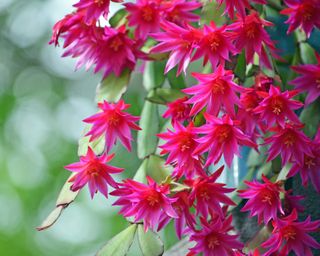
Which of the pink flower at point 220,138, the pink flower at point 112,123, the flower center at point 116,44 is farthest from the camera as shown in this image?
the flower center at point 116,44

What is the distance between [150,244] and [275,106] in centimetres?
23

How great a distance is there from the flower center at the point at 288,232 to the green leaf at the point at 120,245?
198mm

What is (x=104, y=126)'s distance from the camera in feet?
3.30

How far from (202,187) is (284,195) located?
Answer: 12 cm

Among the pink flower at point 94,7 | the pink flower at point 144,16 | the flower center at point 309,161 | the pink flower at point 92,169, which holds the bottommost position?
the flower center at point 309,161

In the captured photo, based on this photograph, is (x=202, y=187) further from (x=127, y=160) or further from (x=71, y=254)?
(x=71, y=254)

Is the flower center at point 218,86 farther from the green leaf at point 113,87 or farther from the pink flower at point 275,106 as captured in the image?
the green leaf at point 113,87

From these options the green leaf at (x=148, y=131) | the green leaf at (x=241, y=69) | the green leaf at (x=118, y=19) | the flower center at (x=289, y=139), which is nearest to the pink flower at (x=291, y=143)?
the flower center at (x=289, y=139)

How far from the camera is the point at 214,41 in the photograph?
0.94 m

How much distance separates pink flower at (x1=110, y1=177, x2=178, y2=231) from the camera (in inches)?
36.1

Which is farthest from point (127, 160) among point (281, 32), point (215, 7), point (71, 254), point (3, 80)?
point (215, 7)

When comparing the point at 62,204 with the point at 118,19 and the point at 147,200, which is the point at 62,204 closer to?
the point at 147,200

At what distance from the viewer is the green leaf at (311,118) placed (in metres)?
1.06

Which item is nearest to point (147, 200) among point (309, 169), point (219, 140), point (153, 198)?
point (153, 198)
